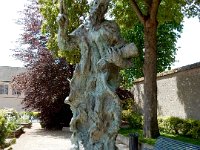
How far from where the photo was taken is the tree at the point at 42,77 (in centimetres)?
2325

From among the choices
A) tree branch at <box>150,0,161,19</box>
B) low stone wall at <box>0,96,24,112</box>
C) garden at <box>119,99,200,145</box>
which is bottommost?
garden at <box>119,99,200,145</box>

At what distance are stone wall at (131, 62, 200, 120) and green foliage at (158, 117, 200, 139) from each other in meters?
0.66

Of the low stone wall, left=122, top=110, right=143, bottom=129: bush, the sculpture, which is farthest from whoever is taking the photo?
the low stone wall

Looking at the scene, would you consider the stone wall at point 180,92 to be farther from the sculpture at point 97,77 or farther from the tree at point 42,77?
the sculpture at point 97,77

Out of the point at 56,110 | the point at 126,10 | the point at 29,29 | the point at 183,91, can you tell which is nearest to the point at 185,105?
the point at 183,91

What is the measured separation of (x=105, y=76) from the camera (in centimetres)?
711

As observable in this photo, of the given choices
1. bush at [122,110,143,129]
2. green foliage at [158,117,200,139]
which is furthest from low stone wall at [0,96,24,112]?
green foliage at [158,117,200,139]

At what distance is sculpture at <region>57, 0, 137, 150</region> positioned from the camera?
22.7 ft

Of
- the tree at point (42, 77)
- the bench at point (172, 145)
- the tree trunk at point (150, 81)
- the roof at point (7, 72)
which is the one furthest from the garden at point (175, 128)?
the roof at point (7, 72)

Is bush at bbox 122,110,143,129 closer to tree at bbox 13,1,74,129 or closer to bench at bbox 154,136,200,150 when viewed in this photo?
tree at bbox 13,1,74,129

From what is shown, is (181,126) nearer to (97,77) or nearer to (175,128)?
(175,128)

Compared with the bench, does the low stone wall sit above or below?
above

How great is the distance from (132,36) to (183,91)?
1189 centimetres

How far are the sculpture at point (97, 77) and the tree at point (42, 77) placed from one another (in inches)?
605
